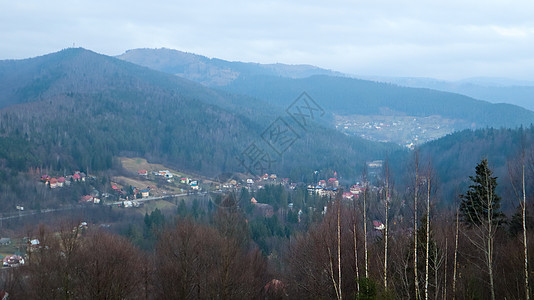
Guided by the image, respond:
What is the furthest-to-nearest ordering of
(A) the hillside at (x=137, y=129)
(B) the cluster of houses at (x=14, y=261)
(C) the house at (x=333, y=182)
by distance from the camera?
(A) the hillside at (x=137, y=129), (C) the house at (x=333, y=182), (B) the cluster of houses at (x=14, y=261)

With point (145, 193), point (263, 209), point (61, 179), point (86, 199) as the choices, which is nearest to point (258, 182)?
point (145, 193)

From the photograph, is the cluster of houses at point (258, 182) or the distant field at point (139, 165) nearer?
the cluster of houses at point (258, 182)

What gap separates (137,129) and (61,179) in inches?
1402

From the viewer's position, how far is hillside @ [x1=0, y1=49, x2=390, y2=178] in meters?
80.6

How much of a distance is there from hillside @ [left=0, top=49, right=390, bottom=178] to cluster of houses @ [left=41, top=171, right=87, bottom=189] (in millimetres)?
3423

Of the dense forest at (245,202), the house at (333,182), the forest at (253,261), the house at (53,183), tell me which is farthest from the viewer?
the house at (333,182)

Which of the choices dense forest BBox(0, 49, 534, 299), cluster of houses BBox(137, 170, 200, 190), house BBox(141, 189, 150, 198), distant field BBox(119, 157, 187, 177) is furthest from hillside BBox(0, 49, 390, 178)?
house BBox(141, 189, 150, 198)

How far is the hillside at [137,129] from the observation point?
265 ft

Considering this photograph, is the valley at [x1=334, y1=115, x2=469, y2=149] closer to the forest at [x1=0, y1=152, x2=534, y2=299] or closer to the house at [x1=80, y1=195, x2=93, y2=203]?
the house at [x1=80, y1=195, x2=93, y2=203]

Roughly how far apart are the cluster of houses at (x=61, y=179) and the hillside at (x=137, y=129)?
3.42 metres

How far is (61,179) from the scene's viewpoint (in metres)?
67.4

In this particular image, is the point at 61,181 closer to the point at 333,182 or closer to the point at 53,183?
the point at 53,183

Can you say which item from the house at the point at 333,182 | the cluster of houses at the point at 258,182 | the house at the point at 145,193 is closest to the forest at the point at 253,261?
the house at the point at 145,193

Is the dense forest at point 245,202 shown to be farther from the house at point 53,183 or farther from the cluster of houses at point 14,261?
the house at point 53,183
